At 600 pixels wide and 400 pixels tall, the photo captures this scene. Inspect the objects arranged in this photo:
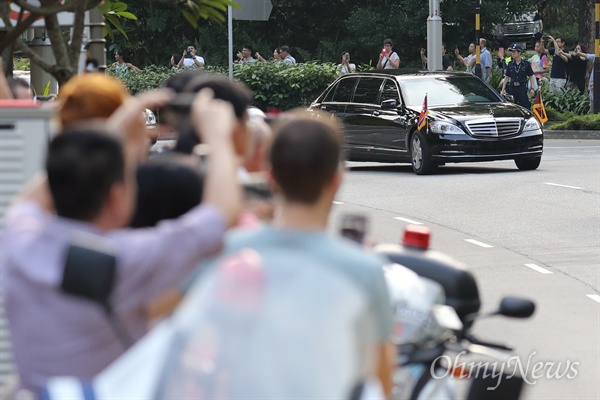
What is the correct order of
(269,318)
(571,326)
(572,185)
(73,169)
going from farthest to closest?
1. (572,185)
2. (571,326)
3. (73,169)
4. (269,318)

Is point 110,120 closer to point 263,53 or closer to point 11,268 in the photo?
point 11,268

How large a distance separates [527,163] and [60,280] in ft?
58.6

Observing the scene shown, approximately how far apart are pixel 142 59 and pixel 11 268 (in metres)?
48.1

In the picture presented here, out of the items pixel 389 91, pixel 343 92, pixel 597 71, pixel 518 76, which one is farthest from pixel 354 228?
pixel 597 71

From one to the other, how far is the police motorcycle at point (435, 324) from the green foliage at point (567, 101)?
1112 inches

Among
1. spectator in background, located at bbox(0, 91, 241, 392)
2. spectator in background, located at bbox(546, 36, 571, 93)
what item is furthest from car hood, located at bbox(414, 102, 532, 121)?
spectator in background, located at bbox(0, 91, 241, 392)

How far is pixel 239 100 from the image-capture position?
395cm

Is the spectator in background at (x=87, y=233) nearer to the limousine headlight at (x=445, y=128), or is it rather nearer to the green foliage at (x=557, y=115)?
the limousine headlight at (x=445, y=128)

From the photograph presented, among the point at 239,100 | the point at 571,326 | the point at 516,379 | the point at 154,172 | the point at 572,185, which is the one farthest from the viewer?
the point at 572,185

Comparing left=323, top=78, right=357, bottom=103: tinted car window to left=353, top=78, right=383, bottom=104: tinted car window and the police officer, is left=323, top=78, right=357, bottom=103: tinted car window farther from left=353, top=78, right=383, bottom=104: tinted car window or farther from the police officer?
the police officer

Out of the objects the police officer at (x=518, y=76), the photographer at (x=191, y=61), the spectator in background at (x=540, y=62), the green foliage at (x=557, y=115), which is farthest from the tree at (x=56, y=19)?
the photographer at (x=191, y=61)

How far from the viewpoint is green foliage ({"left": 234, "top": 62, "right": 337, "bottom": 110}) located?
3119cm

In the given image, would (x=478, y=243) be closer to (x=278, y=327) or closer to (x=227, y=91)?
(x=227, y=91)

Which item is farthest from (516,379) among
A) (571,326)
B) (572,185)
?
(572,185)
